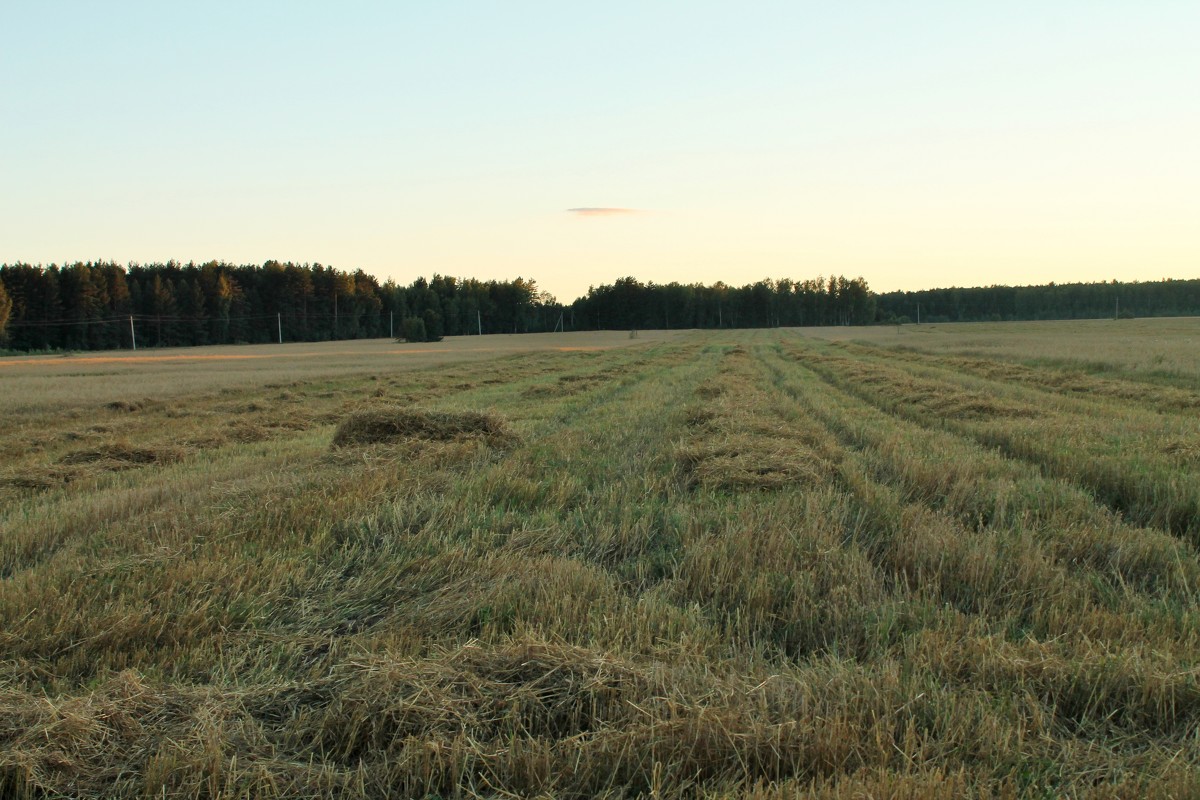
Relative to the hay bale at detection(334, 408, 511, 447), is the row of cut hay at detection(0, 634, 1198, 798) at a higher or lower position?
lower

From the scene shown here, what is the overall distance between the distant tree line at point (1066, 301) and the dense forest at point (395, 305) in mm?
310

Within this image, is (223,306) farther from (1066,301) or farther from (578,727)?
(1066,301)

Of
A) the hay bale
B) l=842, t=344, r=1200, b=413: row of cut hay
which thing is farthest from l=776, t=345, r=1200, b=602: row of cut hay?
l=842, t=344, r=1200, b=413: row of cut hay

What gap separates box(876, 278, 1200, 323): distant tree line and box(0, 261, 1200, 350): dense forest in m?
0.31

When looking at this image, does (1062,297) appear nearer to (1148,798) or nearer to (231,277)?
(231,277)

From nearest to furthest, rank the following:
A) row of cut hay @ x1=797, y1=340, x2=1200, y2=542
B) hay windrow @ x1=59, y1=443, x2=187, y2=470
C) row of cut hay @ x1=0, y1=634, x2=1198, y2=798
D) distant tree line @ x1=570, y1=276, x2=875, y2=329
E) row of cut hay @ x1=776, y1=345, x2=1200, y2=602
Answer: row of cut hay @ x1=0, y1=634, x2=1198, y2=798 < row of cut hay @ x1=776, y1=345, x2=1200, y2=602 < row of cut hay @ x1=797, y1=340, x2=1200, y2=542 < hay windrow @ x1=59, y1=443, x2=187, y2=470 < distant tree line @ x1=570, y1=276, x2=875, y2=329

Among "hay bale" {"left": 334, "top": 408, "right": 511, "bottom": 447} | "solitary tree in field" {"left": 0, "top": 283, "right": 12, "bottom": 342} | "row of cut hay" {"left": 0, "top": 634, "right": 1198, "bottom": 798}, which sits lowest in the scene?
"row of cut hay" {"left": 0, "top": 634, "right": 1198, "bottom": 798}

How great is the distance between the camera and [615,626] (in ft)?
12.9

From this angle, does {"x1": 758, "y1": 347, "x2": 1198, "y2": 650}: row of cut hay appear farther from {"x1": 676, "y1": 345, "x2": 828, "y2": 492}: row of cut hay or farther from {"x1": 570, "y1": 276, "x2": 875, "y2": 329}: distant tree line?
{"x1": 570, "y1": 276, "x2": 875, "y2": 329}: distant tree line

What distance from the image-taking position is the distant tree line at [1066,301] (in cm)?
16425

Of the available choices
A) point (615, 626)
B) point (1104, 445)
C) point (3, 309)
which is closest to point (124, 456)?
point (615, 626)

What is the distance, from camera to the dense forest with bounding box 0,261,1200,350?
89.9 meters

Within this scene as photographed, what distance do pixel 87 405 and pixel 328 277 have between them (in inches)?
4099

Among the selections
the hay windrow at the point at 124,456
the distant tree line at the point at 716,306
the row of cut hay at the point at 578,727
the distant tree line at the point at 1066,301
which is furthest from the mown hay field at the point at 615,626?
the distant tree line at the point at 1066,301
